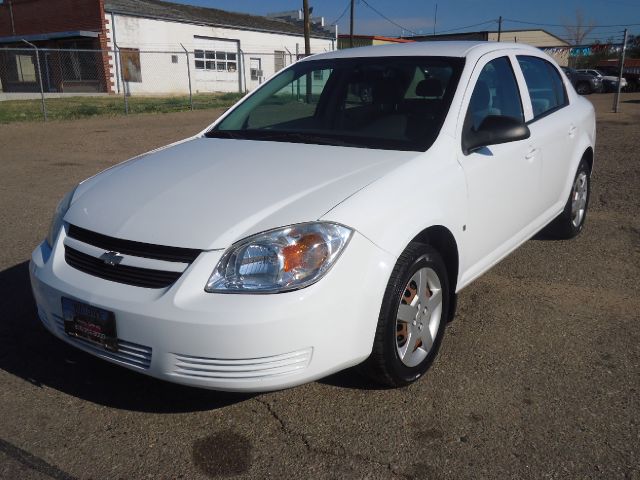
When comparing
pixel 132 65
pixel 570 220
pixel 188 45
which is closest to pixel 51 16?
pixel 132 65

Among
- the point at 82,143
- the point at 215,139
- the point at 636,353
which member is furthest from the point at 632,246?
the point at 82,143

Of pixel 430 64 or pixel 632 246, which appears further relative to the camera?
pixel 632 246

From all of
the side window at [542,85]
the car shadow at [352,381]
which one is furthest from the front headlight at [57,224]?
the side window at [542,85]

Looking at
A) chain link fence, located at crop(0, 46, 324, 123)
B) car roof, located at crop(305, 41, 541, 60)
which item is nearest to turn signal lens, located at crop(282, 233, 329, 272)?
car roof, located at crop(305, 41, 541, 60)

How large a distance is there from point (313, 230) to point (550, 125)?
2.61m

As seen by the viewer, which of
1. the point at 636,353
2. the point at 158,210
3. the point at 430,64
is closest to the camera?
the point at 158,210

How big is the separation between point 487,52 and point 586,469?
99.2 inches

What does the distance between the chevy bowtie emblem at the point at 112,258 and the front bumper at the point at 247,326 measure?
86 millimetres

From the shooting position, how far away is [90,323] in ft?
8.30

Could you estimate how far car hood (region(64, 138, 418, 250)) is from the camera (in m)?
2.49

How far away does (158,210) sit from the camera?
8.75 feet

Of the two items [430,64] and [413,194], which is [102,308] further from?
[430,64]

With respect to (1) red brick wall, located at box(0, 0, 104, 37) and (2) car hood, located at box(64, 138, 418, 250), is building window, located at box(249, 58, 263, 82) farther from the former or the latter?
(2) car hood, located at box(64, 138, 418, 250)

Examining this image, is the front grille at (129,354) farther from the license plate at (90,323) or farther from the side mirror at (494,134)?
the side mirror at (494,134)
